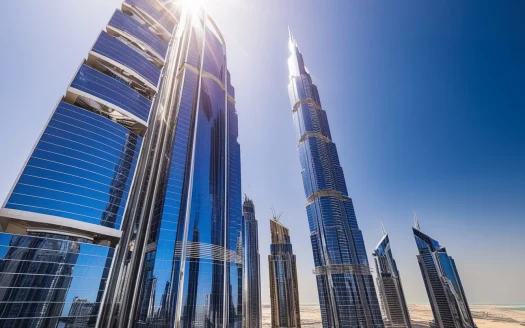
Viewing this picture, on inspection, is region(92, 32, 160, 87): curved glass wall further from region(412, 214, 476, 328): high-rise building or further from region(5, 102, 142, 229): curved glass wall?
region(412, 214, 476, 328): high-rise building

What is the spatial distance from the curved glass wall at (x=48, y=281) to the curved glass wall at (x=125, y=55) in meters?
66.3

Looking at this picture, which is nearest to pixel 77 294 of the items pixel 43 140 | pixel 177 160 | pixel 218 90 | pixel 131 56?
pixel 43 140

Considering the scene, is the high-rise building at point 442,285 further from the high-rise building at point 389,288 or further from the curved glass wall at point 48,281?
the curved glass wall at point 48,281

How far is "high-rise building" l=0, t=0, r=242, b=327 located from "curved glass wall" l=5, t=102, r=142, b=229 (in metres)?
0.27

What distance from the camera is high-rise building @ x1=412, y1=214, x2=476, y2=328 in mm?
129250

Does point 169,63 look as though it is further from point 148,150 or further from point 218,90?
point 148,150

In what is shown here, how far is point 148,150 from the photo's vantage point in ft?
311

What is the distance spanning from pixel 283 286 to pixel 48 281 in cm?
14066

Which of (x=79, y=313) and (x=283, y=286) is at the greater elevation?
(x=283, y=286)

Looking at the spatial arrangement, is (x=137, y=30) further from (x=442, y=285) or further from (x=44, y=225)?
(x=442, y=285)

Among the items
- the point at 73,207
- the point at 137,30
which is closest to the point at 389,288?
the point at 73,207

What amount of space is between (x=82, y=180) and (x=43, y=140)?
13753 mm

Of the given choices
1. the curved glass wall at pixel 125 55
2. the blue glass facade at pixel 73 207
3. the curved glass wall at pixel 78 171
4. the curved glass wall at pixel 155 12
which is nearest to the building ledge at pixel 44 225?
the blue glass facade at pixel 73 207

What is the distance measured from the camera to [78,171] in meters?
61.9
